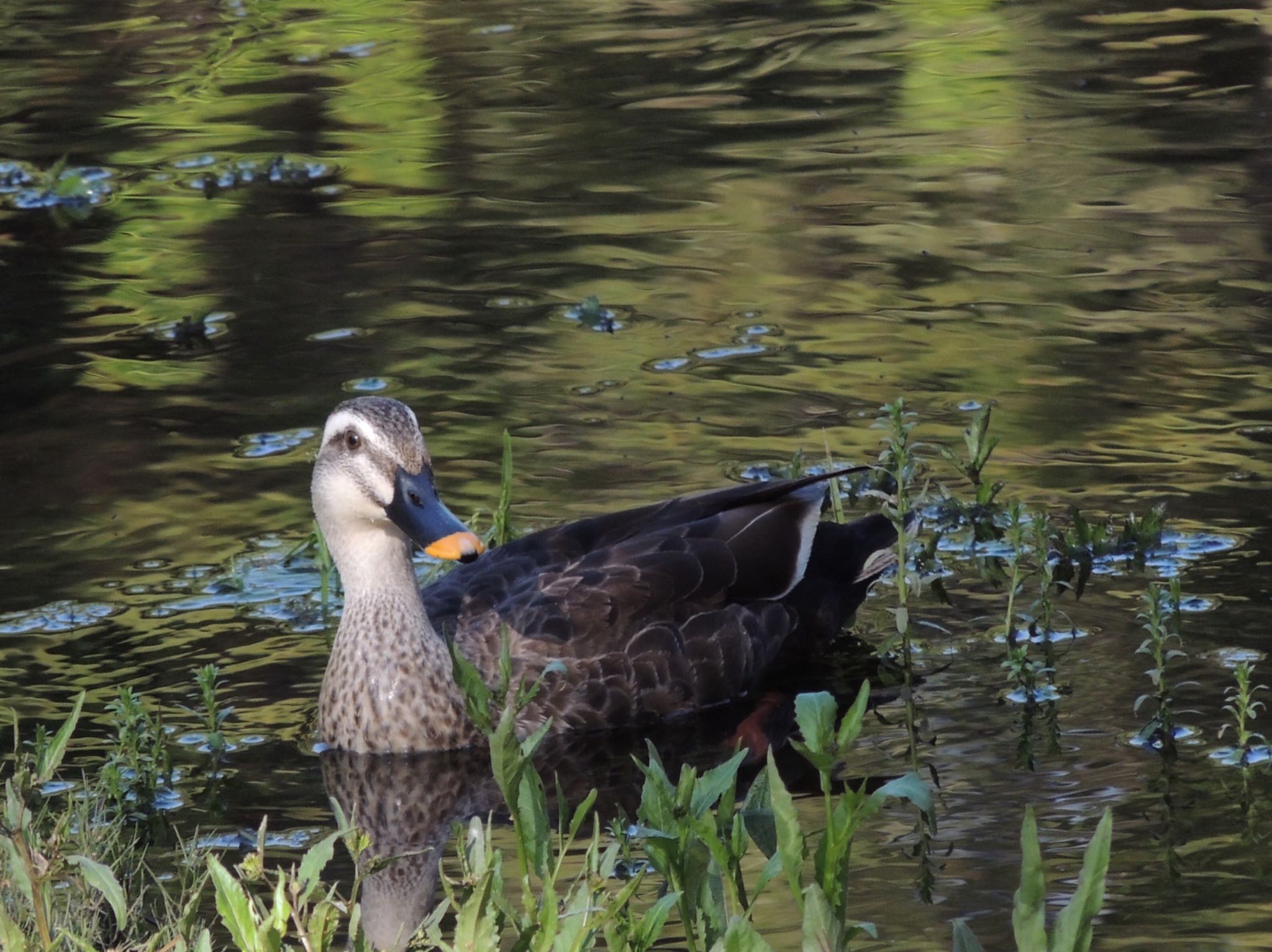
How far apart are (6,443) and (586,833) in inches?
177

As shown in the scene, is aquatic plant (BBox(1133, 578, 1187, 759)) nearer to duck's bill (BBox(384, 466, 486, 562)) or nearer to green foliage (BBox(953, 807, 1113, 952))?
duck's bill (BBox(384, 466, 486, 562))

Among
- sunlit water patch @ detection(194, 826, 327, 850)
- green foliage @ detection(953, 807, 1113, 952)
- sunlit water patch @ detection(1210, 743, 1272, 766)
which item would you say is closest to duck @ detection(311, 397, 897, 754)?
sunlit water patch @ detection(194, 826, 327, 850)

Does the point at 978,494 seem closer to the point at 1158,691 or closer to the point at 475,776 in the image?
the point at 1158,691

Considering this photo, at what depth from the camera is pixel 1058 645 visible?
7.21 metres

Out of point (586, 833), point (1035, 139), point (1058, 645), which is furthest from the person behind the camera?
point (1035, 139)

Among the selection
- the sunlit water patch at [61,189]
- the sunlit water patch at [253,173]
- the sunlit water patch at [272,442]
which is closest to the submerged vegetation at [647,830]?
the sunlit water patch at [272,442]

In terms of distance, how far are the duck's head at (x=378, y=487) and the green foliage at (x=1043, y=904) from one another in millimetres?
2919

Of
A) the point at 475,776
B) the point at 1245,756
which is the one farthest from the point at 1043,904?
the point at 475,776

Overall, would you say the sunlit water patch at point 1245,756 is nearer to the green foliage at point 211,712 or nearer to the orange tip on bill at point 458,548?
the orange tip on bill at point 458,548

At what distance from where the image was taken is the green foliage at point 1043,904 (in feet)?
Result: 12.4

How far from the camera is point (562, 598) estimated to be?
7180 millimetres

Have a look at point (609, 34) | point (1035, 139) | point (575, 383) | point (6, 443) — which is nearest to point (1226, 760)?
point (575, 383)

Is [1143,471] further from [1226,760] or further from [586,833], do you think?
[586,833]

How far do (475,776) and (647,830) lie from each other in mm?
2767
